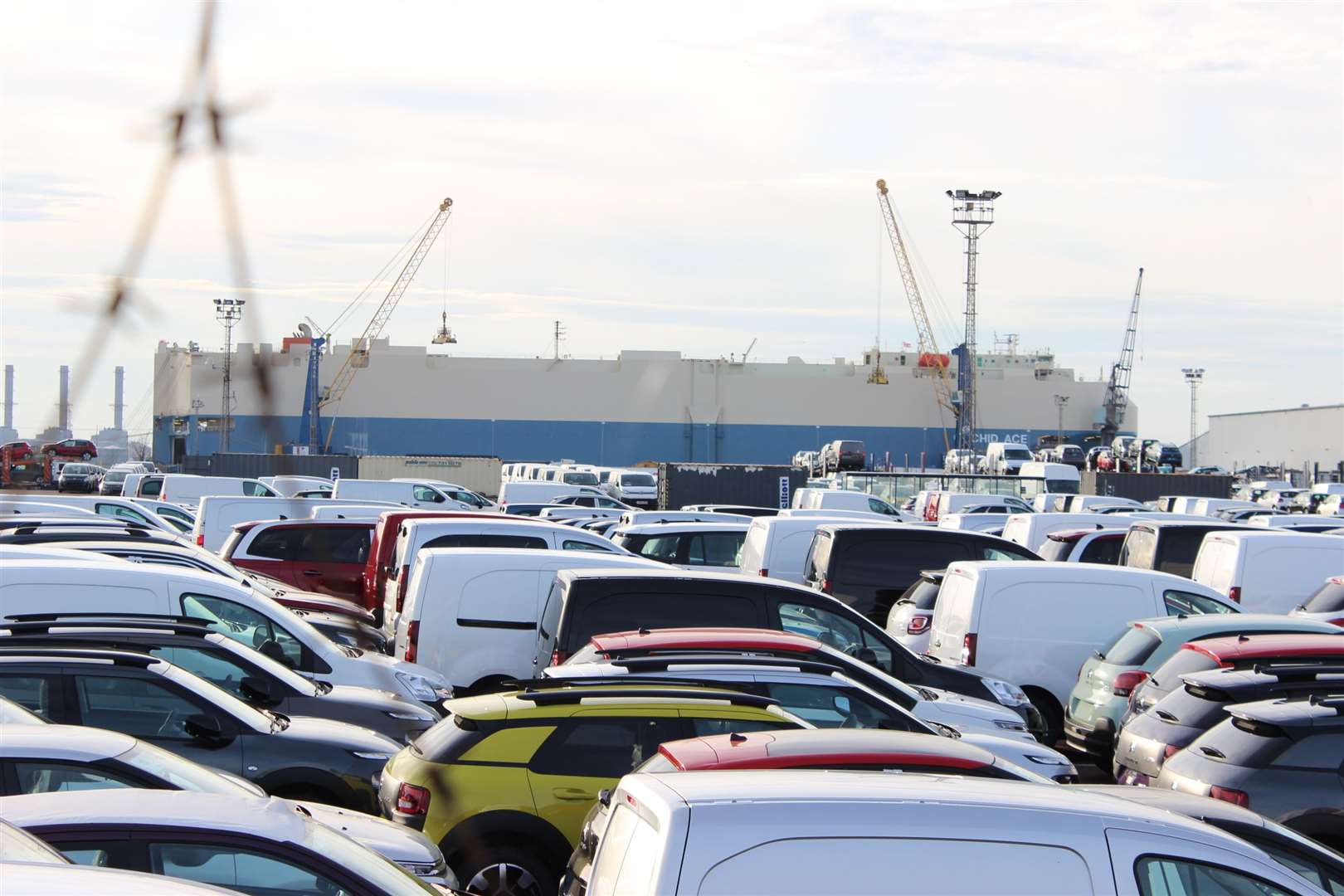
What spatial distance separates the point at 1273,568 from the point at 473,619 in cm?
990

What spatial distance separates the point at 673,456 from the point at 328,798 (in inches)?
3202

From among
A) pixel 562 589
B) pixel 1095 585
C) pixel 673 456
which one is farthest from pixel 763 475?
pixel 673 456

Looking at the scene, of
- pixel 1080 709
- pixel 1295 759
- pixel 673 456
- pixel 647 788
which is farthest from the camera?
pixel 673 456

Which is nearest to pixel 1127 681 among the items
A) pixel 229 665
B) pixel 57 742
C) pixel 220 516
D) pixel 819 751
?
pixel 819 751

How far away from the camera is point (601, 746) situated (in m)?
6.91

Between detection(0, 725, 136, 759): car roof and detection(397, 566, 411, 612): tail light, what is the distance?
23.0 ft

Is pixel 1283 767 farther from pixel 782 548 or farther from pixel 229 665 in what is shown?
pixel 782 548

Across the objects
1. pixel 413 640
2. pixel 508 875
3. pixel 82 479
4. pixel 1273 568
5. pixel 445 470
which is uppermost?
pixel 1273 568

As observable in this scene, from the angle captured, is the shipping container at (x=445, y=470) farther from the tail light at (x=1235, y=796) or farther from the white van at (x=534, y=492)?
the tail light at (x=1235, y=796)

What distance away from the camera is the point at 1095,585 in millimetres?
12367

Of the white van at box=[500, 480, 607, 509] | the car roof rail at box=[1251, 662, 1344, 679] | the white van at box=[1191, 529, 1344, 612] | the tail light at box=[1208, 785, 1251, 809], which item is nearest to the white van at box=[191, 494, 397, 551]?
the white van at box=[500, 480, 607, 509]

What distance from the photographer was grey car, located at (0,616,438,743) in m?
8.14

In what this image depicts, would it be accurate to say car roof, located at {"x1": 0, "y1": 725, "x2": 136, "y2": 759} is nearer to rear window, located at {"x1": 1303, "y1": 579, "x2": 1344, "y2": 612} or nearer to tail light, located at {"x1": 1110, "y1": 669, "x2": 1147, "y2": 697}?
tail light, located at {"x1": 1110, "y1": 669, "x2": 1147, "y2": 697}

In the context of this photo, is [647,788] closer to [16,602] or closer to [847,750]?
[847,750]
